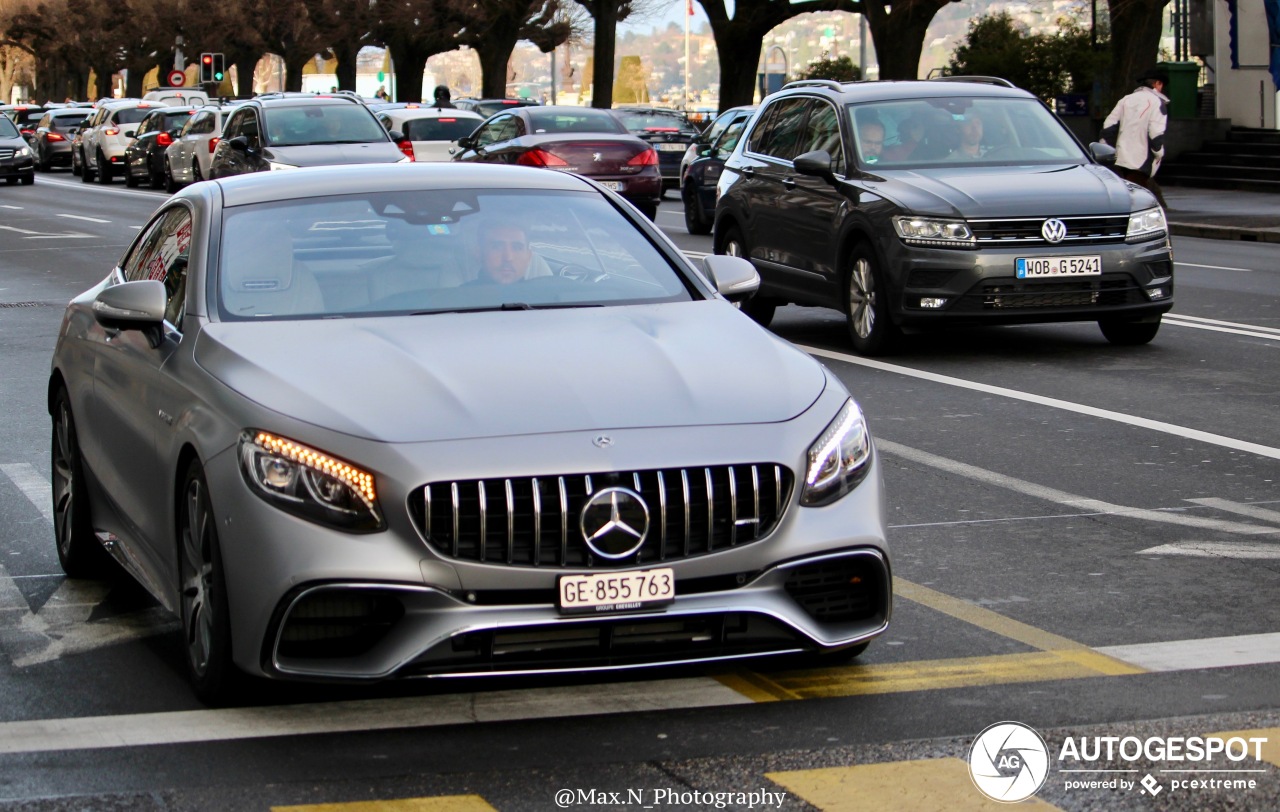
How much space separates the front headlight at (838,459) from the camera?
5273 millimetres

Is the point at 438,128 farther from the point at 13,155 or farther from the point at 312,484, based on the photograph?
the point at 312,484

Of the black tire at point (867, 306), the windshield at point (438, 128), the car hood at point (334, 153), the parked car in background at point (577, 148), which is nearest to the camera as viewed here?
the black tire at point (867, 306)

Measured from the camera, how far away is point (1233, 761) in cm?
479

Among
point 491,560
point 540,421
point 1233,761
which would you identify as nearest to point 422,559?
point 491,560

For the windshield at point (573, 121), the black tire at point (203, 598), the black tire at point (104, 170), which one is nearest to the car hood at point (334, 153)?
the windshield at point (573, 121)

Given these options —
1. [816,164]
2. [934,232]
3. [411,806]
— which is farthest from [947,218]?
[411,806]

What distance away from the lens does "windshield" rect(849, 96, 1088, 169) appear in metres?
14.0

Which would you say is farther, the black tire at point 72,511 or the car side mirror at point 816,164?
the car side mirror at point 816,164

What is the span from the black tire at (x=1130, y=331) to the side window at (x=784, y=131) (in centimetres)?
267

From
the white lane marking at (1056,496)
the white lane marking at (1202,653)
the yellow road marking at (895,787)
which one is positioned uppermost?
the white lane marking at (1202,653)

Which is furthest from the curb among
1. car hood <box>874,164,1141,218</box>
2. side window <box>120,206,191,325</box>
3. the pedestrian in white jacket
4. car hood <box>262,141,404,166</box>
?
side window <box>120,206,191,325</box>

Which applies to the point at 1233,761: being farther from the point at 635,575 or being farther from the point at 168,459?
the point at 168,459

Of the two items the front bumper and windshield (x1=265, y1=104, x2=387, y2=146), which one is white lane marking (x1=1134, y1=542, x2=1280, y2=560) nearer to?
the front bumper
